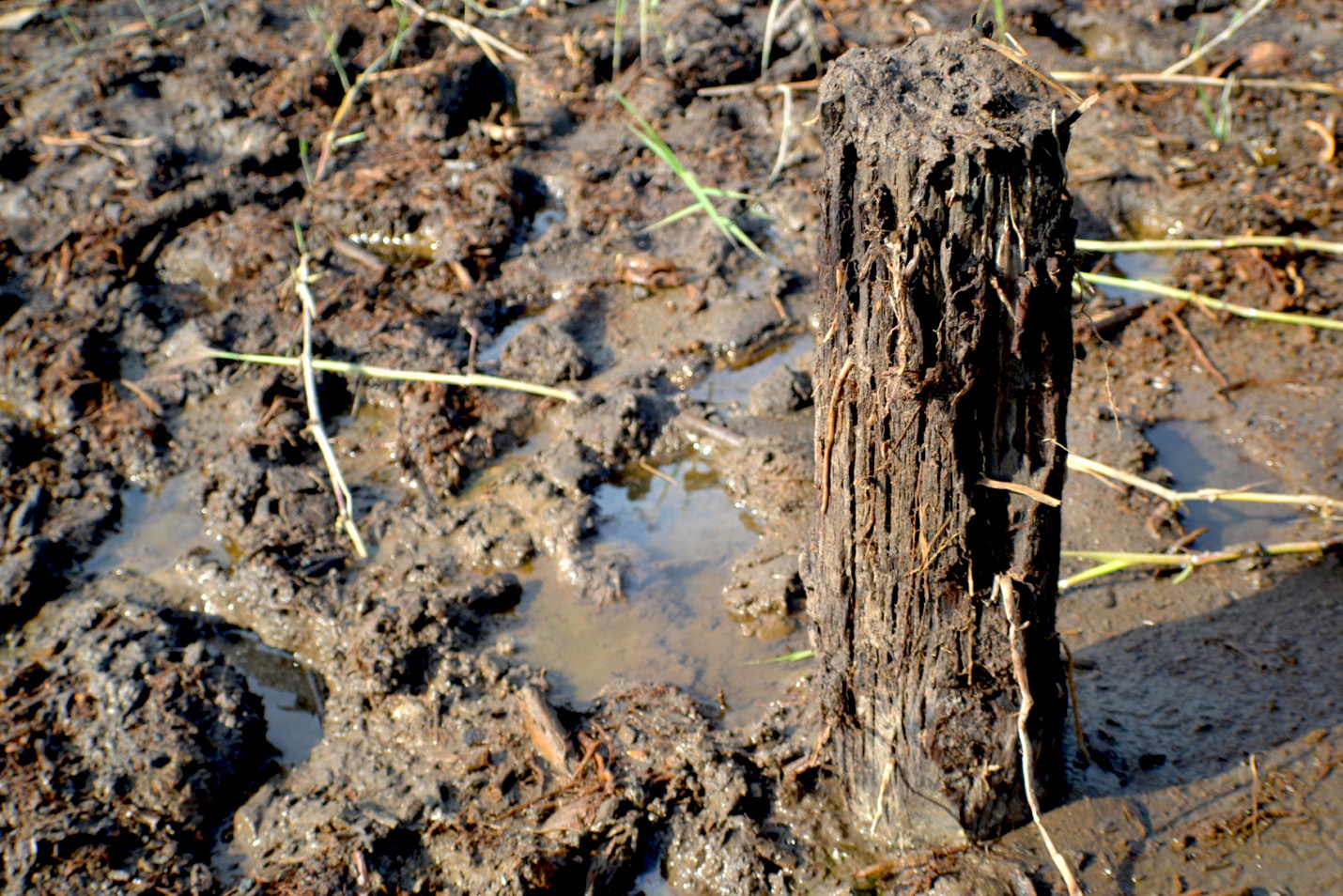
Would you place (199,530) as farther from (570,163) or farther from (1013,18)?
(1013,18)

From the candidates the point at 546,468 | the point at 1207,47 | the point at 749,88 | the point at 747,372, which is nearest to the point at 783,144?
the point at 749,88

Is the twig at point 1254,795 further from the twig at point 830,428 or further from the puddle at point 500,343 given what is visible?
the puddle at point 500,343

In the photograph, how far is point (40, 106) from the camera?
258 inches

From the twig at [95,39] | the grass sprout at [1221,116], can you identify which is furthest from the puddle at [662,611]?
the twig at [95,39]

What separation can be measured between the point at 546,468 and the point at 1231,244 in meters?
3.19

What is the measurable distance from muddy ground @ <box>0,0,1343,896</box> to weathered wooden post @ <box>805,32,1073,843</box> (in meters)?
0.19

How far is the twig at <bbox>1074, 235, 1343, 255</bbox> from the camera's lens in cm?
438

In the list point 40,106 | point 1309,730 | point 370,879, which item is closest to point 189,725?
point 370,879

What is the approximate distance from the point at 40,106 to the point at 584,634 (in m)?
5.71

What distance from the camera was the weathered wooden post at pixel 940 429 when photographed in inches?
70.4

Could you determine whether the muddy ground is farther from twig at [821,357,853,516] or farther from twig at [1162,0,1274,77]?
twig at [821,357,853,516]

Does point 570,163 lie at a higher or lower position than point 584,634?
higher

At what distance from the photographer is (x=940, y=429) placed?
6.57ft

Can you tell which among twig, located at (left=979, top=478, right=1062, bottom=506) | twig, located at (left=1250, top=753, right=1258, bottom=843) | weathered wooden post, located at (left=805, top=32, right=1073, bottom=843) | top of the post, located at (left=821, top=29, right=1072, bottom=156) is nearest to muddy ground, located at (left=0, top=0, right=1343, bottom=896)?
twig, located at (left=1250, top=753, right=1258, bottom=843)
